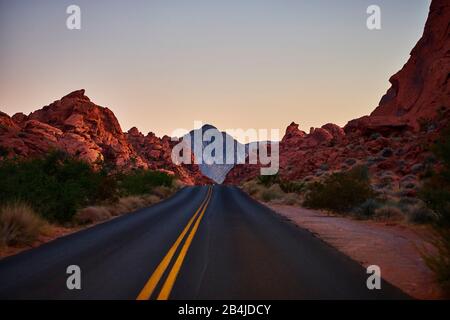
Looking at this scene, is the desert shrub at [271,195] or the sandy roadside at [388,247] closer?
the sandy roadside at [388,247]

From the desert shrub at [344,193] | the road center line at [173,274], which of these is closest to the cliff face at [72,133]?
the desert shrub at [344,193]

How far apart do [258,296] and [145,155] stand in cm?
11272

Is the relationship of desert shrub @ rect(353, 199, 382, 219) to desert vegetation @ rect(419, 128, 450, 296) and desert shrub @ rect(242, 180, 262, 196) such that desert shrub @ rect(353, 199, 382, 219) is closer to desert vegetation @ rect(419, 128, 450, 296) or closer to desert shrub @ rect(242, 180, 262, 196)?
desert vegetation @ rect(419, 128, 450, 296)

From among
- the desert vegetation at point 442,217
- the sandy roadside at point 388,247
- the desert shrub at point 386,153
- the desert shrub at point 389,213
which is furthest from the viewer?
the desert shrub at point 386,153

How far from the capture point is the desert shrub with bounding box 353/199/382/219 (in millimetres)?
19641

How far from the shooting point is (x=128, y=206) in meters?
25.6

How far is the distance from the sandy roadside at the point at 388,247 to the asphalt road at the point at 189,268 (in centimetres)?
50

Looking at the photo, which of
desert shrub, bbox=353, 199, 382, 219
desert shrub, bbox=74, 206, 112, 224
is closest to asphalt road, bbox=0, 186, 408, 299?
desert shrub, bbox=74, 206, 112, 224

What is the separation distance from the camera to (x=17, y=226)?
488 inches

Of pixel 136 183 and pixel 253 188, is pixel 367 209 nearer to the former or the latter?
pixel 136 183

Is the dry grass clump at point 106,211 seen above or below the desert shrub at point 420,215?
below

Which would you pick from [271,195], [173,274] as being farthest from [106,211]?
[271,195]

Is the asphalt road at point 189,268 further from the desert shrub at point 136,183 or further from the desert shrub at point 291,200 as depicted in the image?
the desert shrub at point 136,183

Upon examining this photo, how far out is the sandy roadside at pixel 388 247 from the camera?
7.67 m
